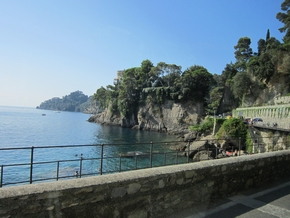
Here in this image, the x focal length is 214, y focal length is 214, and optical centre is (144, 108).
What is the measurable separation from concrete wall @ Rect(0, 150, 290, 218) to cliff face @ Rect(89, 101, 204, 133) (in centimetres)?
5268

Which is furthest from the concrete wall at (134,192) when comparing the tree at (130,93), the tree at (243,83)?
the tree at (130,93)

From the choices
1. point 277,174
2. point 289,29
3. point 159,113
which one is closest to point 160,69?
point 159,113

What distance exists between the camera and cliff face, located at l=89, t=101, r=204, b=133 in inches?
2255

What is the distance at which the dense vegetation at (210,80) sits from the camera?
40094 mm

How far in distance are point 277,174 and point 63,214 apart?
562cm

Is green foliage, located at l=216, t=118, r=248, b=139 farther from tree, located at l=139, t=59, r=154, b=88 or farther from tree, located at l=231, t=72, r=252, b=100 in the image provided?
tree, located at l=139, t=59, r=154, b=88

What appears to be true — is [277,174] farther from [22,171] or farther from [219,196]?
[22,171]

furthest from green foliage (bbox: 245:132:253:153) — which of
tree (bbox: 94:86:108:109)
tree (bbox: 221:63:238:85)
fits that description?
tree (bbox: 94:86:108:109)

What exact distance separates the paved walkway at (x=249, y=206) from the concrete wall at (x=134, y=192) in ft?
0.48

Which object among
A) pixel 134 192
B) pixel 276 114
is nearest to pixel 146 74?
pixel 276 114

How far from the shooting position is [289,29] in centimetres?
4106

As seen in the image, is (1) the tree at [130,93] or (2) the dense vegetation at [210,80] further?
(1) the tree at [130,93]

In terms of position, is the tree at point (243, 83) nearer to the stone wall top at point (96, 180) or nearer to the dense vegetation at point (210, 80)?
the dense vegetation at point (210, 80)

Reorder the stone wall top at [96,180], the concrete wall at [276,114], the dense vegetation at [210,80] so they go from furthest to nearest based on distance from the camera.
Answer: the dense vegetation at [210,80], the concrete wall at [276,114], the stone wall top at [96,180]
